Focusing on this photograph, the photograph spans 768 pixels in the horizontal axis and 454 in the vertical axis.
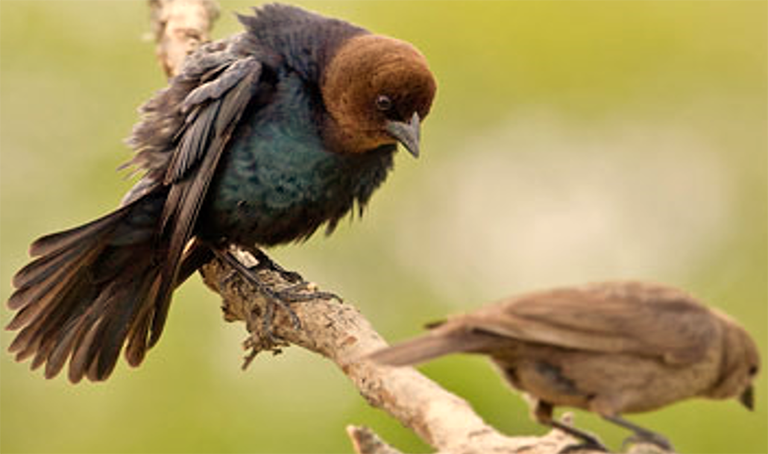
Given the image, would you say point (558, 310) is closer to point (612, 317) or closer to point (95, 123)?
point (612, 317)

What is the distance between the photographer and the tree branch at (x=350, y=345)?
12.2 ft

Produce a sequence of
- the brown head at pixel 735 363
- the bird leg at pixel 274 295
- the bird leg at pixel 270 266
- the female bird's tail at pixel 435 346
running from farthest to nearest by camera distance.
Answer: the bird leg at pixel 270 266 → the bird leg at pixel 274 295 → the brown head at pixel 735 363 → the female bird's tail at pixel 435 346

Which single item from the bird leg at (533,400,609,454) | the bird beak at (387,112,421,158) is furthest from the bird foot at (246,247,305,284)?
the bird leg at (533,400,609,454)

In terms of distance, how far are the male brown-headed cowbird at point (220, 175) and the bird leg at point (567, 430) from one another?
151 centimetres

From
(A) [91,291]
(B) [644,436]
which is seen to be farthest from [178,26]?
(B) [644,436]

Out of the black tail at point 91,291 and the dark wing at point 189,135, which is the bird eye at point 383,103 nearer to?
the dark wing at point 189,135

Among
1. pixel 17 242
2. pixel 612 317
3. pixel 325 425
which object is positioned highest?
pixel 17 242

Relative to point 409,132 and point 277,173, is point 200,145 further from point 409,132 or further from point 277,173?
point 409,132

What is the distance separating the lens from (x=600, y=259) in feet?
26.7

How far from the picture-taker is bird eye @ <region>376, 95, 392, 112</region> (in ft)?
16.6

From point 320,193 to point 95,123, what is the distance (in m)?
4.26

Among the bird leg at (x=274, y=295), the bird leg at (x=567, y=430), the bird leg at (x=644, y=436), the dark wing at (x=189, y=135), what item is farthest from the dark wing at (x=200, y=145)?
the bird leg at (x=644, y=436)

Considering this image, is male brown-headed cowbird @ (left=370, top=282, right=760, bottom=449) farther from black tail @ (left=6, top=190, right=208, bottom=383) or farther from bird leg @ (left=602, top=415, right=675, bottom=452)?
black tail @ (left=6, top=190, right=208, bottom=383)

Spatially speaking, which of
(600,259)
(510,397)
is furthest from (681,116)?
(510,397)
